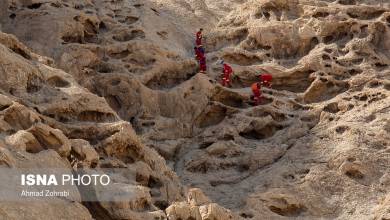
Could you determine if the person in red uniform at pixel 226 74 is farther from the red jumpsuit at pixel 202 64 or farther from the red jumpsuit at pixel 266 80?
the red jumpsuit at pixel 266 80

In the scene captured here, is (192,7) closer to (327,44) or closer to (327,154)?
(327,44)

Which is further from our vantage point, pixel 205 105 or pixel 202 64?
pixel 202 64

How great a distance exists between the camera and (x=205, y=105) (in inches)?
685

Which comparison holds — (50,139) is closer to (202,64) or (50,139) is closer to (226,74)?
(226,74)

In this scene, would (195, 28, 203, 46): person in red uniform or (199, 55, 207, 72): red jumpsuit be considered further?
(195, 28, 203, 46): person in red uniform

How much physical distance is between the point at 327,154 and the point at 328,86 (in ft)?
10.2

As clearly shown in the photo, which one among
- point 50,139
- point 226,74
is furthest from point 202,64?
point 50,139

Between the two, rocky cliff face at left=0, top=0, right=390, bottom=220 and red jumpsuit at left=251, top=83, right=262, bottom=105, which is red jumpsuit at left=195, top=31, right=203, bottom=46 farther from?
red jumpsuit at left=251, top=83, right=262, bottom=105

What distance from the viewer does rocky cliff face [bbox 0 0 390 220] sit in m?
12.1

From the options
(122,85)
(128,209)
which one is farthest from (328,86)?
(128,209)

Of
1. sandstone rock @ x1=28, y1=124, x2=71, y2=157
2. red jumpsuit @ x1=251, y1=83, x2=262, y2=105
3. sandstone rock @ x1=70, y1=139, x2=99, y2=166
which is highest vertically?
sandstone rock @ x1=28, y1=124, x2=71, y2=157

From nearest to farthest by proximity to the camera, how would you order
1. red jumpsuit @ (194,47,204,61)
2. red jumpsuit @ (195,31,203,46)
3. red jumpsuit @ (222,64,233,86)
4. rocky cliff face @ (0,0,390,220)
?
rocky cliff face @ (0,0,390,220), red jumpsuit @ (222,64,233,86), red jumpsuit @ (194,47,204,61), red jumpsuit @ (195,31,203,46)

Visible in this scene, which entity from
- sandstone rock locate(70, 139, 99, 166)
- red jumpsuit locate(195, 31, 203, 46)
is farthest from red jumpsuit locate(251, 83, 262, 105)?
sandstone rock locate(70, 139, 99, 166)

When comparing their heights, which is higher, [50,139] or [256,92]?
[50,139]
